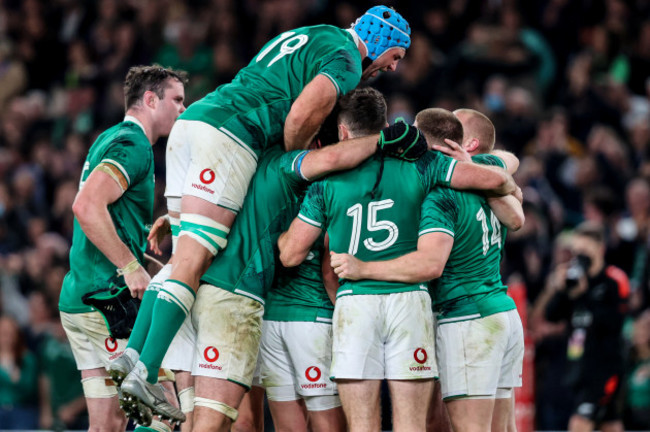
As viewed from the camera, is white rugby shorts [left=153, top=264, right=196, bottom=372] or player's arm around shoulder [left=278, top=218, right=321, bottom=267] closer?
player's arm around shoulder [left=278, top=218, right=321, bottom=267]

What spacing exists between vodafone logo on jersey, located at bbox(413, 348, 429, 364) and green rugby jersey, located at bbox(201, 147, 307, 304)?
0.86 m

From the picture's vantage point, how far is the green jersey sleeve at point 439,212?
186 inches

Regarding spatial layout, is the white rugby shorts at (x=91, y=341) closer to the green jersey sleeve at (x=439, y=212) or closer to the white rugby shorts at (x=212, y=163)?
the white rugby shorts at (x=212, y=163)

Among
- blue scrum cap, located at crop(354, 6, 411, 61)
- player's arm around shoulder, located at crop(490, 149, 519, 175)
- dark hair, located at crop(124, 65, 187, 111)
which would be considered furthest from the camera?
dark hair, located at crop(124, 65, 187, 111)

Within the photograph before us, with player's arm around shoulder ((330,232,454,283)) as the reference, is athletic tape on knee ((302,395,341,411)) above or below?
below

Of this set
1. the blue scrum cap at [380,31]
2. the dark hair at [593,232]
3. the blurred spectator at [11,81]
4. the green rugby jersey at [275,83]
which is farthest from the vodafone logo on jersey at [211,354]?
the blurred spectator at [11,81]

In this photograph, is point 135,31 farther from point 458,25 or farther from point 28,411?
point 28,411

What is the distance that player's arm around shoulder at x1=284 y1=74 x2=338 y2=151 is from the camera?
15.6ft

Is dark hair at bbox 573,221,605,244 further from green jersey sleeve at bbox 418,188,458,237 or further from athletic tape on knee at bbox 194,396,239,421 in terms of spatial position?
athletic tape on knee at bbox 194,396,239,421

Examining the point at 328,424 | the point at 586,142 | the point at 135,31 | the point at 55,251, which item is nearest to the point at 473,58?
the point at 586,142

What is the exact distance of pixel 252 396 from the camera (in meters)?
5.37

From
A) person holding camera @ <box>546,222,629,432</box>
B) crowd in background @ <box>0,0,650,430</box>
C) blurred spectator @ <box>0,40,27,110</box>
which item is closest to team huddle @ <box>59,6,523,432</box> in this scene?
person holding camera @ <box>546,222,629,432</box>

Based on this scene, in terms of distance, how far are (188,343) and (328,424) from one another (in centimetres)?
89

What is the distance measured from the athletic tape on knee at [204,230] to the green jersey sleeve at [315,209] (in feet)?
1.50
